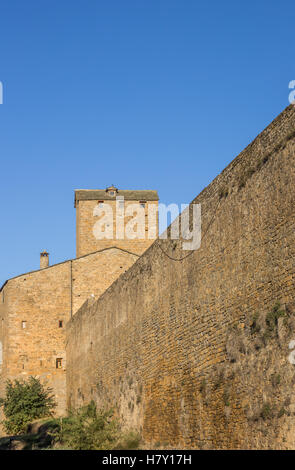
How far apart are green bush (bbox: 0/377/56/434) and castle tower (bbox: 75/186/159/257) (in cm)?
1141

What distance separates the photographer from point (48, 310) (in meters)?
36.9

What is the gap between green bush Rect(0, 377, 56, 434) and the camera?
3278 centimetres

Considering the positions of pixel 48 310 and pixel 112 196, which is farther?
pixel 112 196

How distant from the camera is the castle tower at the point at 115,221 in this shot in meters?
44.1

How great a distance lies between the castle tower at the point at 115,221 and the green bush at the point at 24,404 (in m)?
11.4

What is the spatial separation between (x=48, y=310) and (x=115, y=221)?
10.0 m

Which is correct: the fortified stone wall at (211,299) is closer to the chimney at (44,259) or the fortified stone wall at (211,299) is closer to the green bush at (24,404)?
the green bush at (24,404)

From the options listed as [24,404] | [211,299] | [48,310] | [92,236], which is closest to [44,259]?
[92,236]

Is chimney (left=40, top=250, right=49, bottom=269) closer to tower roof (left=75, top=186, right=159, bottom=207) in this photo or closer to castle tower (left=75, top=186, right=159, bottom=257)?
castle tower (left=75, top=186, right=159, bottom=257)

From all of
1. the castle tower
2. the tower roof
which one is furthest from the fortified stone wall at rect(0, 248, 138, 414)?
the tower roof

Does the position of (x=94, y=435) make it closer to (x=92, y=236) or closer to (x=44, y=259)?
(x=92, y=236)

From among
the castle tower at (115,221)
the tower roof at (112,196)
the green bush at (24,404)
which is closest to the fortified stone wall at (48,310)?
the green bush at (24,404)

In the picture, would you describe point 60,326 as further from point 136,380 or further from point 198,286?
point 198,286

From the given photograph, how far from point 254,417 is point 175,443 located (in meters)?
4.59
